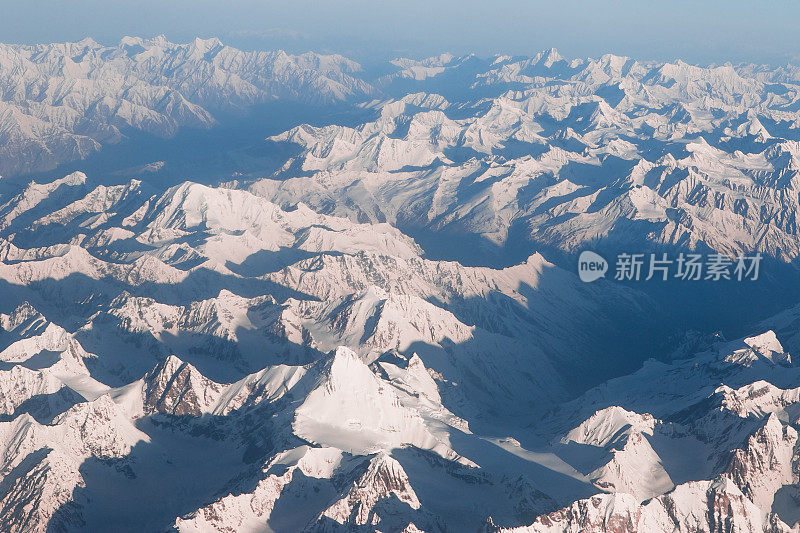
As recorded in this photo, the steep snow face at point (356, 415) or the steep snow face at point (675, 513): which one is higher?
the steep snow face at point (675, 513)

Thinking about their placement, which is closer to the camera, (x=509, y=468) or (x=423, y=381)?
(x=509, y=468)

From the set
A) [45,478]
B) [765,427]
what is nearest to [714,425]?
[765,427]

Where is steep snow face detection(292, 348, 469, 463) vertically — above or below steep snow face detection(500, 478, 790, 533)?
below

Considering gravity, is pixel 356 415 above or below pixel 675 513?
below

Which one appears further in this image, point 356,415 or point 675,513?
point 356,415

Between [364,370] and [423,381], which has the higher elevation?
[364,370]

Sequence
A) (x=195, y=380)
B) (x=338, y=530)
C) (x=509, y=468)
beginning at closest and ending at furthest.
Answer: (x=338, y=530) < (x=509, y=468) < (x=195, y=380)

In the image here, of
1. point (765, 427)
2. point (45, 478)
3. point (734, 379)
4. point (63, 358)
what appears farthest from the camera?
point (734, 379)

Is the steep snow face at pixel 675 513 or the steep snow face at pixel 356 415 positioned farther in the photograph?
the steep snow face at pixel 356 415

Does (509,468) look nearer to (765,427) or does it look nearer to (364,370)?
(364,370)

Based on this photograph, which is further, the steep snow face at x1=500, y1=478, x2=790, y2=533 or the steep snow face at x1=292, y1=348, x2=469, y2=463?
the steep snow face at x1=292, y1=348, x2=469, y2=463

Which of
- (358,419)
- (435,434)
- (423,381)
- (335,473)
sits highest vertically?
(335,473)
